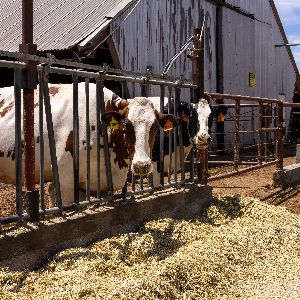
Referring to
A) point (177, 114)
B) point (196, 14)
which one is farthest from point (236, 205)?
point (196, 14)

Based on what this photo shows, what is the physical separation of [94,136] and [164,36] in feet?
35.1

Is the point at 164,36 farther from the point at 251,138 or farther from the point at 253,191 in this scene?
the point at 251,138

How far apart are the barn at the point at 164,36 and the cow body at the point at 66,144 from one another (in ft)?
19.7

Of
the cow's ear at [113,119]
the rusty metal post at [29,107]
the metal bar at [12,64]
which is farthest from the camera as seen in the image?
the cow's ear at [113,119]

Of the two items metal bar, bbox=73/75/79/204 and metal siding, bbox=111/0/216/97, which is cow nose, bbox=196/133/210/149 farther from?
metal siding, bbox=111/0/216/97

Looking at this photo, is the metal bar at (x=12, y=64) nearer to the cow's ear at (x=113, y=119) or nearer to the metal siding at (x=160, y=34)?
the cow's ear at (x=113, y=119)

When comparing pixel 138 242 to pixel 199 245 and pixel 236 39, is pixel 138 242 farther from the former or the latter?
pixel 236 39

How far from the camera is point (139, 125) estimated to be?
226 inches

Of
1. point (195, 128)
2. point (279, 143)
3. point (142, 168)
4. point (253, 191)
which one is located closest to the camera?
point (142, 168)

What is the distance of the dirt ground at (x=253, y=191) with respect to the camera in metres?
8.56

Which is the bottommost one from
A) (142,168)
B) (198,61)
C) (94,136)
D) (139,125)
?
(142,168)

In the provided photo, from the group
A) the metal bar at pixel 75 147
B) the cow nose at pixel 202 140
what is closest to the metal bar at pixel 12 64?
the metal bar at pixel 75 147

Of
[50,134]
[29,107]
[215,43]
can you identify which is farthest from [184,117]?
[215,43]

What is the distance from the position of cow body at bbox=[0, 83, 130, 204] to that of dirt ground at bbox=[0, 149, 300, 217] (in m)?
1.79
